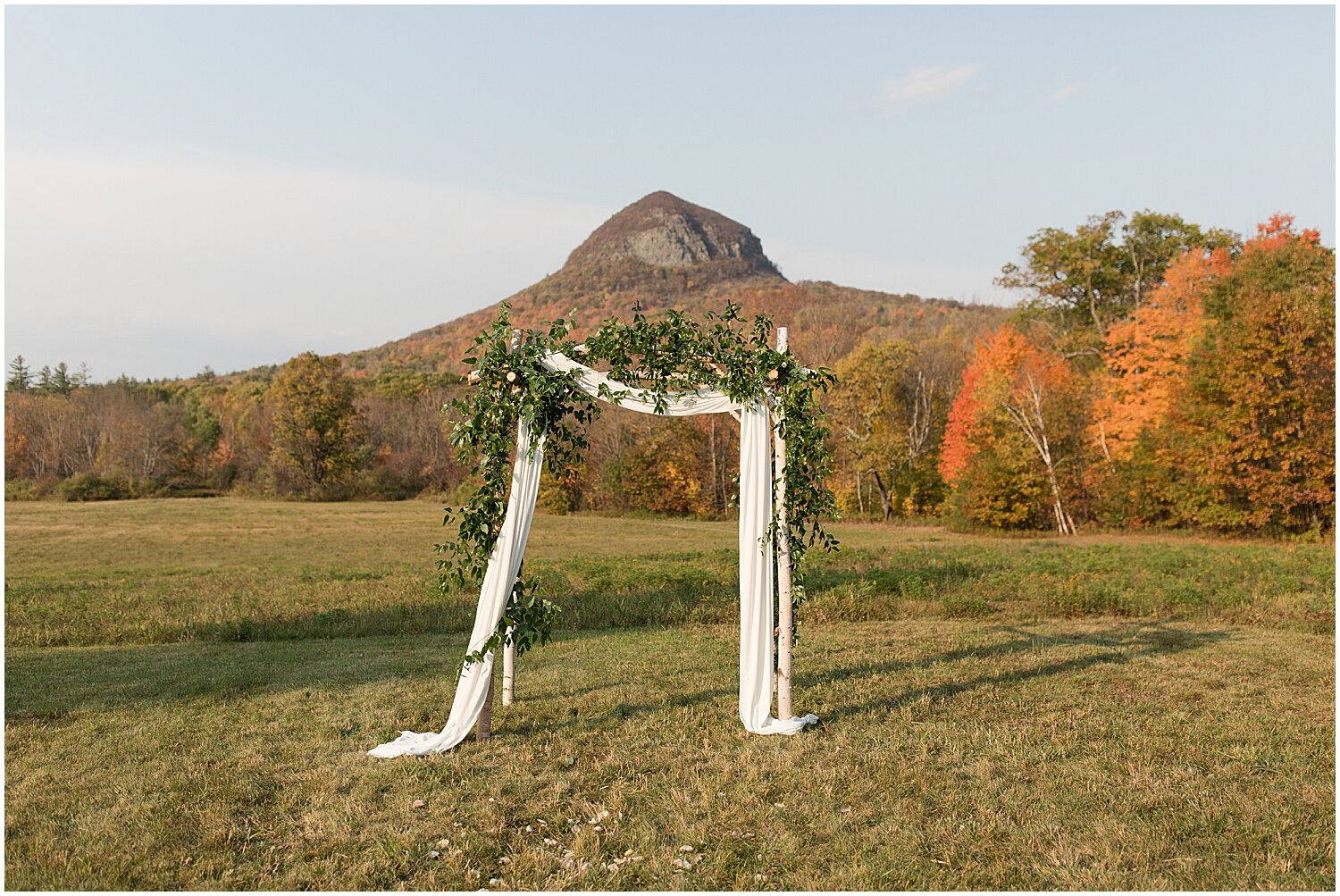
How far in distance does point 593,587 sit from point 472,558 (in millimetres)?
9660

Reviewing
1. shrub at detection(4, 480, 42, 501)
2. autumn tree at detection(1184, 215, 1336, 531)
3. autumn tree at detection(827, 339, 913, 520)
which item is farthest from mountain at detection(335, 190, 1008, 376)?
shrub at detection(4, 480, 42, 501)

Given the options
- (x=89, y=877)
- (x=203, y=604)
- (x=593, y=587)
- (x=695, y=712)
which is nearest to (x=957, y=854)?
→ (x=695, y=712)

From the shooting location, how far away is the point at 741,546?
7438 mm

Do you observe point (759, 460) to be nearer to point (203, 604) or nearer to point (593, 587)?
point (593, 587)

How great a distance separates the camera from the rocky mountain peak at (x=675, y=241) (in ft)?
413

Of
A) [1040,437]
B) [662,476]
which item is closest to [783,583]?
[1040,437]

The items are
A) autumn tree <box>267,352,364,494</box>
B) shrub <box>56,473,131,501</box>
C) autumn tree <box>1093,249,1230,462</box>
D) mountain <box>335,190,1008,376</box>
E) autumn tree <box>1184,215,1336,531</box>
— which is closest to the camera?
autumn tree <box>1184,215,1336,531</box>

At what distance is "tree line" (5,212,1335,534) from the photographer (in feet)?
91.6

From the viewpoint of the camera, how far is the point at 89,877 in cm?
487

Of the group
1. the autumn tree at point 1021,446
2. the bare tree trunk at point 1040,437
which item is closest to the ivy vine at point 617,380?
the autumn tree at point 1021,446

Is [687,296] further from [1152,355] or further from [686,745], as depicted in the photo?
[686,745]

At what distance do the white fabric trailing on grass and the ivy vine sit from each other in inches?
4.8

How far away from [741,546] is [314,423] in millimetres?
55279

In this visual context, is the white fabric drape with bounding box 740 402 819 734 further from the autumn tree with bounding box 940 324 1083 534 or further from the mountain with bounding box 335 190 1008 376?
the autumn tree with bounding box 940 324 1083 534
